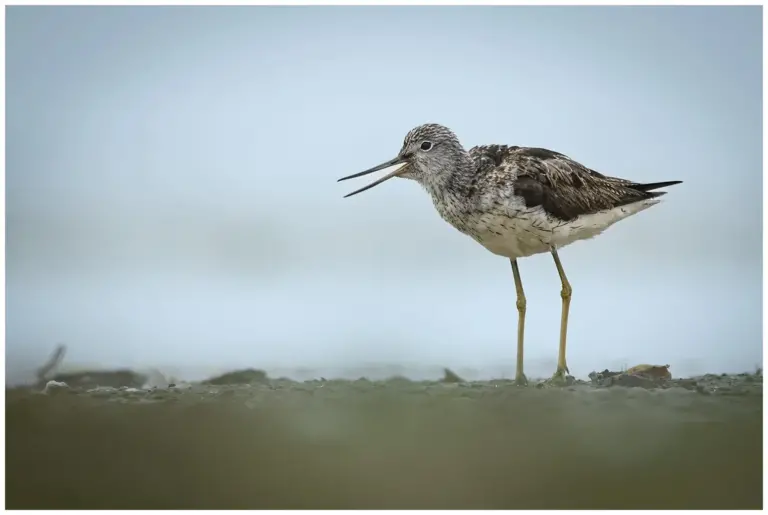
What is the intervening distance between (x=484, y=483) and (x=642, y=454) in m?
1.04

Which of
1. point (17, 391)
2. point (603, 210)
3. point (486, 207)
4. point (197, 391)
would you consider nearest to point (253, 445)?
point (197, 391)

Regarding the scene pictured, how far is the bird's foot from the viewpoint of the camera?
6.21 m

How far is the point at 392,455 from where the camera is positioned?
5.29 m

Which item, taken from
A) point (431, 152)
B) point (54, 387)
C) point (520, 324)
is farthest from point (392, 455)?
point (54, 387)

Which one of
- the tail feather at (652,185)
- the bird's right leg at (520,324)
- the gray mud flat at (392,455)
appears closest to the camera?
the gray mud flat at (392,455)

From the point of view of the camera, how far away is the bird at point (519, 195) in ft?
20.3

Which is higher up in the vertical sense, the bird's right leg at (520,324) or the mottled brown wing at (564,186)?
the mottled brown wing at (564,186)

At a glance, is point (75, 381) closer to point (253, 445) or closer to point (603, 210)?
point (253, 445)

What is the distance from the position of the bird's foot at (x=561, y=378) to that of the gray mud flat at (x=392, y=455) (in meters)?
0.52

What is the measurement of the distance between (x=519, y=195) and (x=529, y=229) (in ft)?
0.88

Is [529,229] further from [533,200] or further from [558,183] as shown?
[558,183]

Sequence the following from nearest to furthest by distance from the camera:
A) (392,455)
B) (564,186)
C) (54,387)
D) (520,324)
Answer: (392,455) < (54,387) < (564,186) < (520,324)

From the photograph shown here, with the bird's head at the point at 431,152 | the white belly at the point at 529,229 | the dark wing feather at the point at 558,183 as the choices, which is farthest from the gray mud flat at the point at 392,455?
the bird's head at the point at 431,152

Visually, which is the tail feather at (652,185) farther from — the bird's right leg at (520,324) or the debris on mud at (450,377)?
the debris on mud at (450,377)
